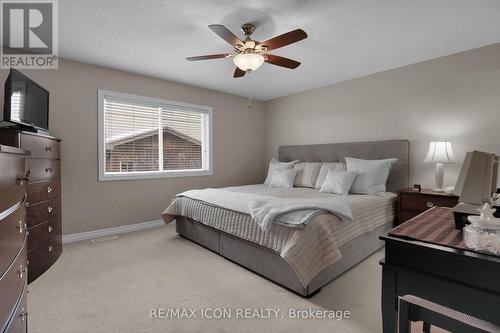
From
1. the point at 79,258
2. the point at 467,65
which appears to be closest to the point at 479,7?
the point at 467,65

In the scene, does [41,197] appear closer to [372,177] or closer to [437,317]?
[437,317]

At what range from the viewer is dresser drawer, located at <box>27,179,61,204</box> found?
2289mm

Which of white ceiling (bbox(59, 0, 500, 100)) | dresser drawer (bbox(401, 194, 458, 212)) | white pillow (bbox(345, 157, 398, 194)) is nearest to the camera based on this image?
white ceiling (bbox(59, 0, 500, 100))

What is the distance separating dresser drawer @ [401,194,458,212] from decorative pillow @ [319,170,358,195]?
637 millimetres

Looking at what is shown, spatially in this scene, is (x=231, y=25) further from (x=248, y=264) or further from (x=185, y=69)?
(x=248, y=264)

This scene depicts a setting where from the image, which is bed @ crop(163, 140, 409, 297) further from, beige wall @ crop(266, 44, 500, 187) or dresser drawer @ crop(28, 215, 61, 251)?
dresser drawer @ crop(28, 215, 61, 251)

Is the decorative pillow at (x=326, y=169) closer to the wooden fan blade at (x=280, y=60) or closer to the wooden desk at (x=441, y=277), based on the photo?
the wooden fan blade at (x=280, y=60)

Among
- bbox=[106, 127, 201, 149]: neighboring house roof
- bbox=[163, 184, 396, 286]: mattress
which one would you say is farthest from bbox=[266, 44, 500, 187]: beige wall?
bbox=[106, 127, 201, 149]: neighboring house roof

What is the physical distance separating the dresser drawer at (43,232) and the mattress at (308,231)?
58.2 inches

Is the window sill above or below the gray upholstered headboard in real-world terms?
below

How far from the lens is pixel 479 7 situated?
83.2 inches

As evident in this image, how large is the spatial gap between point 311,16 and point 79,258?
137 inches

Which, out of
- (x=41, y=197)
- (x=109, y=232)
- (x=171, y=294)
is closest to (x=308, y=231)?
(x=171, y=294)

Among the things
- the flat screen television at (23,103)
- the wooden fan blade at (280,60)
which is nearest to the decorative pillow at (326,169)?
the wooden fan blade at (280,60)
